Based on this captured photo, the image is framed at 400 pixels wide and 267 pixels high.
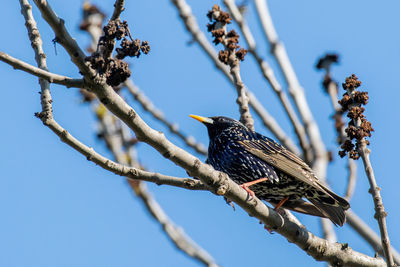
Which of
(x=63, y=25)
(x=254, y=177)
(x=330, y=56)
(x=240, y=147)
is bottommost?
(x=63, y=25)

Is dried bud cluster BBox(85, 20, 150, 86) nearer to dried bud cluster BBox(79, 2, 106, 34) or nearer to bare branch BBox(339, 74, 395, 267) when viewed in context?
bare branch BBox(339, 74, 395, 267)

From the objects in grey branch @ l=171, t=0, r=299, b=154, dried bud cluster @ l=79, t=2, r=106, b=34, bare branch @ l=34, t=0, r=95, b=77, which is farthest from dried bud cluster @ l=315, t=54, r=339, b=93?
bare branch @ l=34, t=0, r=95, b=77

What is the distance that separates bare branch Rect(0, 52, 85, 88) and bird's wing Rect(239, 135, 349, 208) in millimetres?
3087

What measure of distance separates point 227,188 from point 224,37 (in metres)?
2.09

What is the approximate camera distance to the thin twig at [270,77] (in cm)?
650

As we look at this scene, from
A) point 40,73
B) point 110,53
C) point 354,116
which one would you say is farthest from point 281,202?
point 40,73

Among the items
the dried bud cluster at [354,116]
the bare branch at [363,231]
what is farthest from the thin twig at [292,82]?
the dried bud cluster at [354,116]

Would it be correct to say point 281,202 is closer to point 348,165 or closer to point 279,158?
point 279,158

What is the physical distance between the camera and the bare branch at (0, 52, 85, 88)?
9.49 ft

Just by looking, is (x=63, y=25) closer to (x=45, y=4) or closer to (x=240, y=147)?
(x=45, y=4)

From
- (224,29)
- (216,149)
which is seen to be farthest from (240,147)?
(224,29)

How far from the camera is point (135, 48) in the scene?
3076mm

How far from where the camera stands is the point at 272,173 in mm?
5762

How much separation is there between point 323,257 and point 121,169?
195 centimetres
